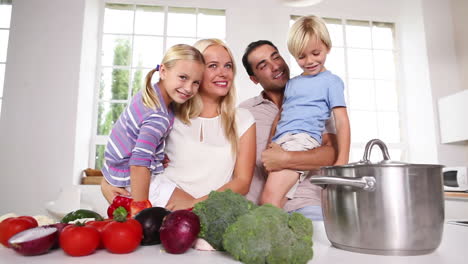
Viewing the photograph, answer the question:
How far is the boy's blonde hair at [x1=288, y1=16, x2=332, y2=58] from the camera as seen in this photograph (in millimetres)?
1501

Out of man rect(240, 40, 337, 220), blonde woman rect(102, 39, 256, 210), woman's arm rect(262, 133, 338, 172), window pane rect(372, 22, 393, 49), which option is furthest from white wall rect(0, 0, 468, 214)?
woman's arm rect(262, 133, 338, 172)

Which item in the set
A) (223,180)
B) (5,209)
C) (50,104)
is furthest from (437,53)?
(5,209)

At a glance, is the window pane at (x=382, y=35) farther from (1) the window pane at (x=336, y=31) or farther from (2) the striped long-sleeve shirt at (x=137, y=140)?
(2) the striped long-sleeve shirt at (x=137, y=140)

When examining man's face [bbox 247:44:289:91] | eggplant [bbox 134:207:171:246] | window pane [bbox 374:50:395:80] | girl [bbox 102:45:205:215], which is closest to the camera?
eggplant [bbox 134:207:171:246]

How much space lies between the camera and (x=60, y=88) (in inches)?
129

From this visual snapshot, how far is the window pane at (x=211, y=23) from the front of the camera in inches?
156

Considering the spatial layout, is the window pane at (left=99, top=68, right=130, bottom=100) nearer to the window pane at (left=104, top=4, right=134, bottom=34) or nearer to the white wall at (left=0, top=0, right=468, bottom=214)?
the white wall at (left=0, top=0, right=468, bottom=214)

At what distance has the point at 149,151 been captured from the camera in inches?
48.4

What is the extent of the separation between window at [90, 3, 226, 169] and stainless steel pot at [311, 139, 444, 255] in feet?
11.7

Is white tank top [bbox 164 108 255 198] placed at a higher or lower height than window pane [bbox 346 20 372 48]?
lower

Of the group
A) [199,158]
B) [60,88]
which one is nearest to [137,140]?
[199,158]

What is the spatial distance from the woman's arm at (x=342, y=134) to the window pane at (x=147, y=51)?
2.89m

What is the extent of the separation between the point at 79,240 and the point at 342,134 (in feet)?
3.75

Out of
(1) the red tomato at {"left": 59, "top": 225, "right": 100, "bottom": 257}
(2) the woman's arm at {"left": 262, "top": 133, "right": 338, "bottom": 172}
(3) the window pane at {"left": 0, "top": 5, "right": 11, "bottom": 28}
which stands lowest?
(1) the red tomato at {"left": 59, "top": 225, "right": 100, "bottom": 257}
